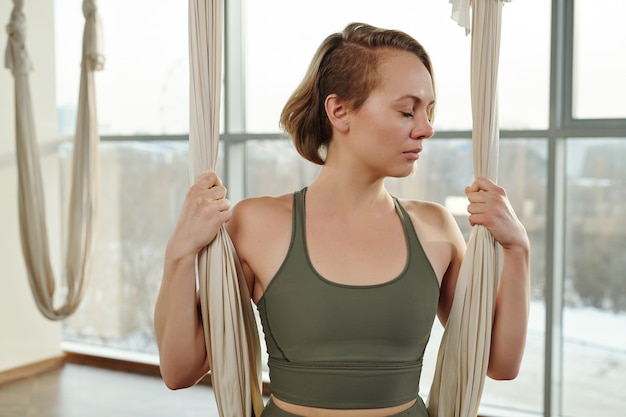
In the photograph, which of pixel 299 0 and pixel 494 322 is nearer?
pixel 494 322

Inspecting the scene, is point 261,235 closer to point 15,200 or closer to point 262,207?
point 262,207

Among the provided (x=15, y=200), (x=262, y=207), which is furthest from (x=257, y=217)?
(x=15, y=200)

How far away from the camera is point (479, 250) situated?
1.59 metres

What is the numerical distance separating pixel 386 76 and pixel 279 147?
2712 millimetres

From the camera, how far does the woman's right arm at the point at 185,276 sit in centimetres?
155

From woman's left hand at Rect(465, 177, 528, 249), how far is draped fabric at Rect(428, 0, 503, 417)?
0.9 inches

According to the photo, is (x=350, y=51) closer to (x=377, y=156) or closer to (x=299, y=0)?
(x=377, y=156)

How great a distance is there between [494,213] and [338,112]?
0.40 m

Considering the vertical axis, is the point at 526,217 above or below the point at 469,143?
Result: below

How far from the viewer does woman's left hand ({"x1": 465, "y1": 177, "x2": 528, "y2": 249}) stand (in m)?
1.57

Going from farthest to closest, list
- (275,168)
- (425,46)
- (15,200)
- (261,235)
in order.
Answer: (15,200) → (275,168) → (425,46) → (261,235)

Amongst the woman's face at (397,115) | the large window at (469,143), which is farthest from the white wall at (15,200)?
the woman's face at (397,115)

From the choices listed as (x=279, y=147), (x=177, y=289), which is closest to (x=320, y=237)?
(x=177, y=289)

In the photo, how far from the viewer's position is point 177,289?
155cm
